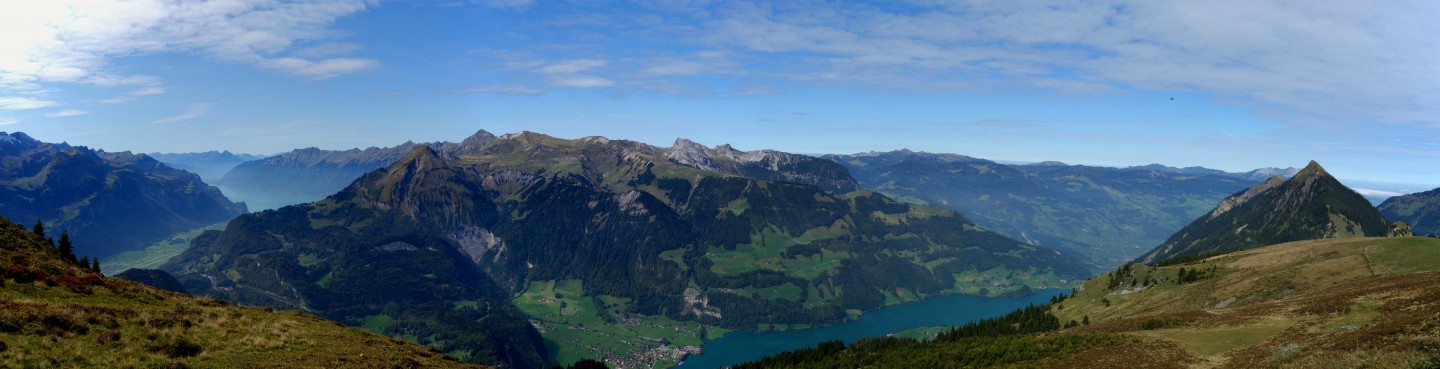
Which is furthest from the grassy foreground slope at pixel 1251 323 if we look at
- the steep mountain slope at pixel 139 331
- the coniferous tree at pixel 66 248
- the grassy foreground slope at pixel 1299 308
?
the coniferous tree at pixel 66 248

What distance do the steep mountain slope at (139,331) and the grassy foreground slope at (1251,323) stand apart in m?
59.4

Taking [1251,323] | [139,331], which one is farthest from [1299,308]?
[139,331]

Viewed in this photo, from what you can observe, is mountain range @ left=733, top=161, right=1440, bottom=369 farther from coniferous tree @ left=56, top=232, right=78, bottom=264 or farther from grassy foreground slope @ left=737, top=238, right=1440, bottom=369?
coniferous tree @ left=56, top=232, right=78, bottom=264

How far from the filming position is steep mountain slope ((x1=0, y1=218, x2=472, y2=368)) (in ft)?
92.2

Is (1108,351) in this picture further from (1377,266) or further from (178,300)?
(178,300)

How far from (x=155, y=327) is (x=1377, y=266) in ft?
480

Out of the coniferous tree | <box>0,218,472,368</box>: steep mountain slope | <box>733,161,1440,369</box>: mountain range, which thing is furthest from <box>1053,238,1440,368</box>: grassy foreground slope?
the coniferous tree

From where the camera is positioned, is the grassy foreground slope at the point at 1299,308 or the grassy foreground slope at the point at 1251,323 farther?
the grassy foreground slope at the point at 1251,323

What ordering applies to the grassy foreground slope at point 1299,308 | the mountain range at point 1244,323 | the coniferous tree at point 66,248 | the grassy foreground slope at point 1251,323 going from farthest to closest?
1. the coniferous tree at point 66,248
2. the mountain range at point 1244,323
3. the grassy foreground slope at point 1251,323
4. the grassy foreground slope at point 1299,308

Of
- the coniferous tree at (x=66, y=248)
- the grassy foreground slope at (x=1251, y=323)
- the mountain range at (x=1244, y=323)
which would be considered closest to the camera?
the grassy foreground slope at (x=1251, y=323)

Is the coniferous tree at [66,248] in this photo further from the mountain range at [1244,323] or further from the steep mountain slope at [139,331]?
the mountain range at [1244,323]

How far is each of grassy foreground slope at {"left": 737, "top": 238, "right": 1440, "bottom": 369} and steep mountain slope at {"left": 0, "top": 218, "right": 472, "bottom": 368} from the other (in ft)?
195

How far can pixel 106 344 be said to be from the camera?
29.8m

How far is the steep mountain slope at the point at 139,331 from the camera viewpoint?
28109 millimetres
